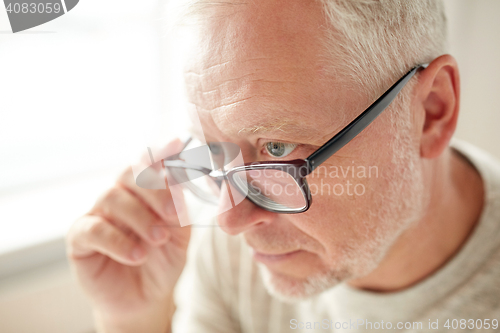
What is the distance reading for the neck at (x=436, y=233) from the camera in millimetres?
943

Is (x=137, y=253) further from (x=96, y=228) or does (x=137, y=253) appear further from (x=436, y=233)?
(x=436, y=233)

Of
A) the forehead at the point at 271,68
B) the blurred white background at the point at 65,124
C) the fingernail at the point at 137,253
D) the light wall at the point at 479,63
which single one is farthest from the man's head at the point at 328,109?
the light wall at the point at 479,63

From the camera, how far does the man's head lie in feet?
2.13

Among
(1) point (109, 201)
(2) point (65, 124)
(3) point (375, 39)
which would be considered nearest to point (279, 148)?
(3) point (375, 39)

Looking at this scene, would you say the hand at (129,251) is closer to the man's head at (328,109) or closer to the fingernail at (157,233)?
the fingernail at (157,233)

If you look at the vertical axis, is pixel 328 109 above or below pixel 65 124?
above

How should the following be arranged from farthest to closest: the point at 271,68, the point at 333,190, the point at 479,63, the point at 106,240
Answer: the point at 479,63 < the point at 106,240 < the point at 333,190 < the point at 271,68

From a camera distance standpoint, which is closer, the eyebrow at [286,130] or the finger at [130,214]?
the eyebrow at [286,130]

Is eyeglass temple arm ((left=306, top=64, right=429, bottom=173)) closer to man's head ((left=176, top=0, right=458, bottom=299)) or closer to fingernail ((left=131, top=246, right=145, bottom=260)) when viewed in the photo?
man's head ((left=176, top=0, right=458, bottom=299))

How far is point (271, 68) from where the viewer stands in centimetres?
65

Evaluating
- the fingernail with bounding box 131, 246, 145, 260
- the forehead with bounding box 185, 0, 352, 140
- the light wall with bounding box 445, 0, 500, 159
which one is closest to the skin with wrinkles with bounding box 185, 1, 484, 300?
the forehead with bounding box 185, 0, 352, 140

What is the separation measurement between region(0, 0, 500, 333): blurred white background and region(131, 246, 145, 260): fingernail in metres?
0.22

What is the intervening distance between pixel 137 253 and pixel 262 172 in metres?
0.43

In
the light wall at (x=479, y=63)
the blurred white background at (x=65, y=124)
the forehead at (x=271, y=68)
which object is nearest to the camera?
the forehead at (x=271, y=68)
